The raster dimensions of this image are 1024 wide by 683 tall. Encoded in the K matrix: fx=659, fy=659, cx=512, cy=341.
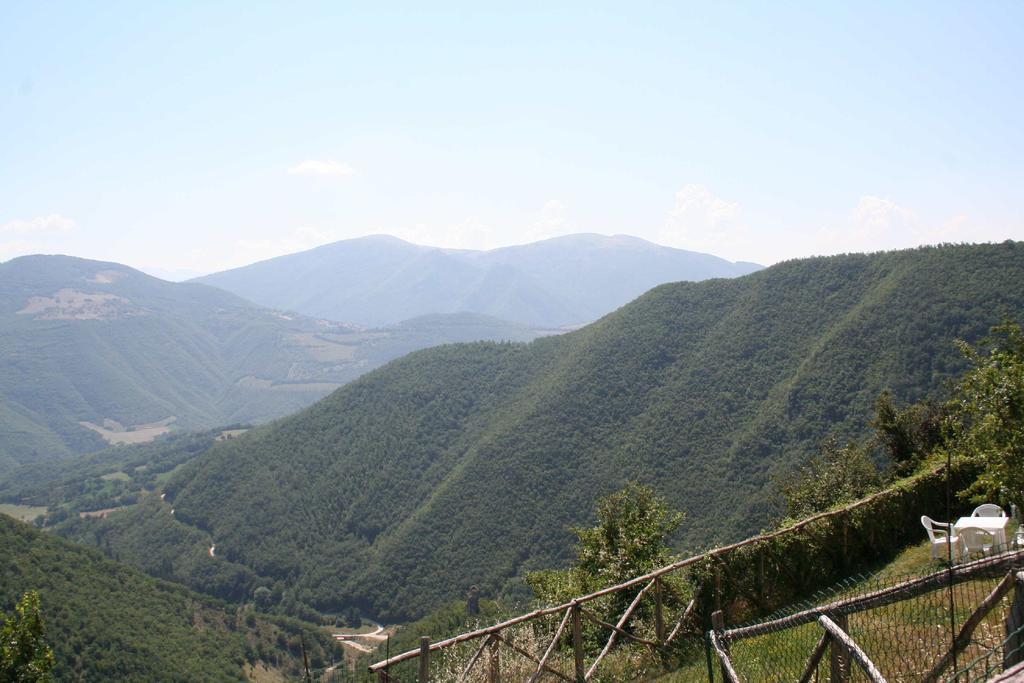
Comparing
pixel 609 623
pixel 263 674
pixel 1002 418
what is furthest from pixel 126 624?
pixel 1002 418

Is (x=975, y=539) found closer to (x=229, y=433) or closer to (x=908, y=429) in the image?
(x=908, y=429)

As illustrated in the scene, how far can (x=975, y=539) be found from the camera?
11586 millimetres

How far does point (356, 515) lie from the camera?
10506 cm

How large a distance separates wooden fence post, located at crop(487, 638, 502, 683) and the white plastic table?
8.26 metres

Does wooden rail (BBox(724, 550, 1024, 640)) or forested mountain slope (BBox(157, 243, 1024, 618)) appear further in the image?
forested mountain slope (BBox(157, 243, 1024, 618))

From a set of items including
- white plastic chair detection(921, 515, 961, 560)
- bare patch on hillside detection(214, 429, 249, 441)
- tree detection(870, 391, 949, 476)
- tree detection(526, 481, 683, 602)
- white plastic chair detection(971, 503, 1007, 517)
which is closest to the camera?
white plastic chair detection(921, 515, 961, 560)

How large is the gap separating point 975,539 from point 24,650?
71.7 ft

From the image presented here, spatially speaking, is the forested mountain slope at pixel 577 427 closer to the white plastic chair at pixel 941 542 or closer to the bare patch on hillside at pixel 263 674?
the bare patch on hillside at pixel 263 674

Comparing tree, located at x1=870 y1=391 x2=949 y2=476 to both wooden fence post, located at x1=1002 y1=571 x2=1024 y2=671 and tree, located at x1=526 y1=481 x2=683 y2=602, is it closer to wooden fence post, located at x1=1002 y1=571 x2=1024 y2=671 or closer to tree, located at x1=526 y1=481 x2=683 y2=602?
tree, located at x1=526 y1=481 x2=683 y2=602

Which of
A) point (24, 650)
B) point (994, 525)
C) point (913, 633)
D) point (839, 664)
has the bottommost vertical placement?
point (24, 650)

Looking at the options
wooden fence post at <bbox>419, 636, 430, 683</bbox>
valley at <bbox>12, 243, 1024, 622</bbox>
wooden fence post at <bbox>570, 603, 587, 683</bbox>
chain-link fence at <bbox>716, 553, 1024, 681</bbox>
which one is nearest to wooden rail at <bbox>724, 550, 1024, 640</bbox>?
chain-link fence at <bbox>716, 553, 1024, 681</bbox>

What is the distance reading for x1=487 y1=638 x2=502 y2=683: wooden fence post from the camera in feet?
32.6

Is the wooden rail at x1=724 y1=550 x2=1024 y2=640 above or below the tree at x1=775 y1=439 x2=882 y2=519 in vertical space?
above

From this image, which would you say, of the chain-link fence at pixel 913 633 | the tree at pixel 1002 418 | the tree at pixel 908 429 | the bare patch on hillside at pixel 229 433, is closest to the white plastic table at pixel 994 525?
the tree at pixel 1002 418
